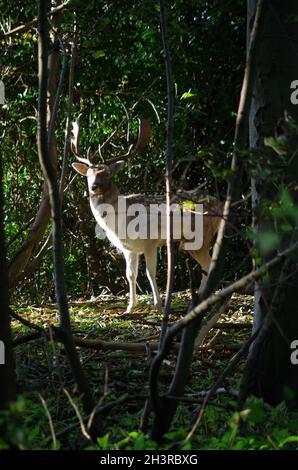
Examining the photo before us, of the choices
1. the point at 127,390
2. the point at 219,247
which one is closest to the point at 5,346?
the point at 219,247

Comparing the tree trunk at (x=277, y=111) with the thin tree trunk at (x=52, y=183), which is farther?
the tree trunk at (x=277, y=111)

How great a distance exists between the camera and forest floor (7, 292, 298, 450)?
3.15 meters

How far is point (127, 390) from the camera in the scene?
4586mm

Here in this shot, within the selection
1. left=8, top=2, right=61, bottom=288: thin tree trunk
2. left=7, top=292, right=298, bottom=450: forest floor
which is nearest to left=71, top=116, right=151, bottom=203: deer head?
left=8, top=2, right=61, bottom=288: thin tree trunk

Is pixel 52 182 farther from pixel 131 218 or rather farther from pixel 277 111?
pixel 131 218

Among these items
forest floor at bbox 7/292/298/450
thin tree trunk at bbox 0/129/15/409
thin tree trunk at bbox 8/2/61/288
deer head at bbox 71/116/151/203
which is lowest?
forest floor at bbox 7/292/298/450

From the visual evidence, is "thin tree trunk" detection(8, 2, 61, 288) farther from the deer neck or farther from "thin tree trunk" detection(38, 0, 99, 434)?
"thin tree trunk" detection(38, 0, 99, 434)

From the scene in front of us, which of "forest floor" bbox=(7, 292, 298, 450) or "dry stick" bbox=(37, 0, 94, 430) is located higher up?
"dry stick" bbox=(37, 0, 94, 430)

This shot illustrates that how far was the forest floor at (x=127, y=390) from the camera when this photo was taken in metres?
3.15

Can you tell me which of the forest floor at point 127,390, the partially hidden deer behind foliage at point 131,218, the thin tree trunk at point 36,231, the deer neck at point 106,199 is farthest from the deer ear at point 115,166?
the forest floor at point 127,390

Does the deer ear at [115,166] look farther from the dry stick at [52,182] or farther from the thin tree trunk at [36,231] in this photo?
the dry stick at [52,182]

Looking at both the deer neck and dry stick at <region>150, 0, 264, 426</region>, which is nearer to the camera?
dry stick at <region>150, 0, 264, 426</region>

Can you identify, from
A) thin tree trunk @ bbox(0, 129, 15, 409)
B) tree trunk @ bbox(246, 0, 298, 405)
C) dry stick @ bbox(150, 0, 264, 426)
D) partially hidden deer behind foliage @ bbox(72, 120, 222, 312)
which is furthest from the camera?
partially hidden deer behind foliage @ bbox(72, 120, 222, 312)

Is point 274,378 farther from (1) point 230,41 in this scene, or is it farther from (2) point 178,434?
(1) point 230,41
